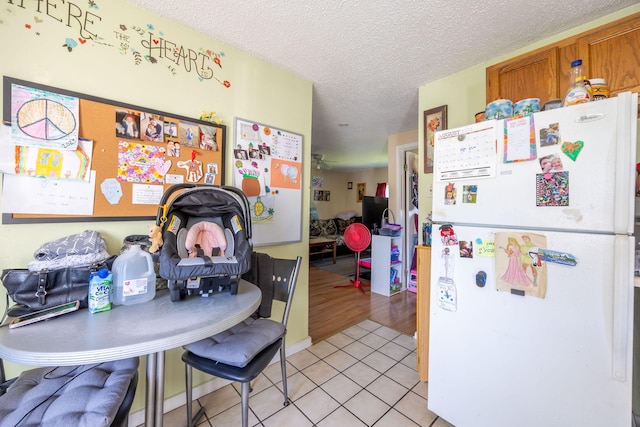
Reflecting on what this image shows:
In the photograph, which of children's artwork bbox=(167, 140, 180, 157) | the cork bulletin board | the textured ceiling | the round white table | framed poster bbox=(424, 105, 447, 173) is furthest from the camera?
framed poster bbox=(424, 105, 447, 173)

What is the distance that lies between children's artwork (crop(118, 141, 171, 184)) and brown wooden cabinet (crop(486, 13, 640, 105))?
2.17 m

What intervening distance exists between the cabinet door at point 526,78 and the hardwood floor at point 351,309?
2.16 meters

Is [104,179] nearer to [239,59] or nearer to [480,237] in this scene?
[239,59]

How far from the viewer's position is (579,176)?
93 cm

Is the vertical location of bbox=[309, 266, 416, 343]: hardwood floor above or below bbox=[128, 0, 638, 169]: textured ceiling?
below

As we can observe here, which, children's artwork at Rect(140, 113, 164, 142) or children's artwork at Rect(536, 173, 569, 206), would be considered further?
children's artwork at Rect(140, 113, 164, 142)

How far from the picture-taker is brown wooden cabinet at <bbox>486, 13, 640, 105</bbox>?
126 centimetres

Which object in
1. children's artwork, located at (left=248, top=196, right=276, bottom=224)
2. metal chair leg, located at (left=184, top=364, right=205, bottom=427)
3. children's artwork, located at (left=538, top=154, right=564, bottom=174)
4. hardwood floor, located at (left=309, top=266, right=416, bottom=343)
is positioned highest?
children's artwork, located at (left=538, top=154, right=564, bottom=174)

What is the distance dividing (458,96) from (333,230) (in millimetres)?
4631

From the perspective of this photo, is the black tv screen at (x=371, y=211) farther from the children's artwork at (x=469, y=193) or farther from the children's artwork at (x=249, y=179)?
the children's artwork at (x=469, y=193)

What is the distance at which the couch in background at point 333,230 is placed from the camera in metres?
5.69

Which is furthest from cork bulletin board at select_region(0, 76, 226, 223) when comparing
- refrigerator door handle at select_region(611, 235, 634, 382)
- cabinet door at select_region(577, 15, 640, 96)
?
cabinet door at select_region(577, 15, 640, 96)

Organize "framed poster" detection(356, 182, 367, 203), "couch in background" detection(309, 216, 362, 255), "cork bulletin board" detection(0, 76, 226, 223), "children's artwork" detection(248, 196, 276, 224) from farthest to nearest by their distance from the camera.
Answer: "framed poster" detection(356, 182, 367, 203) → "couch in background" detection(309, 216, 362, 255) → "children's artwork" detection(248, 196, 276, 224) → "cork bulletin board" detection(0, 76, 226, 223)

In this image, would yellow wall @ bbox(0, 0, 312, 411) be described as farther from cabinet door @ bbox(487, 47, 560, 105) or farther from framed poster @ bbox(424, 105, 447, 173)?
cabinet door @ bbox(487, 47, 560, 105)
